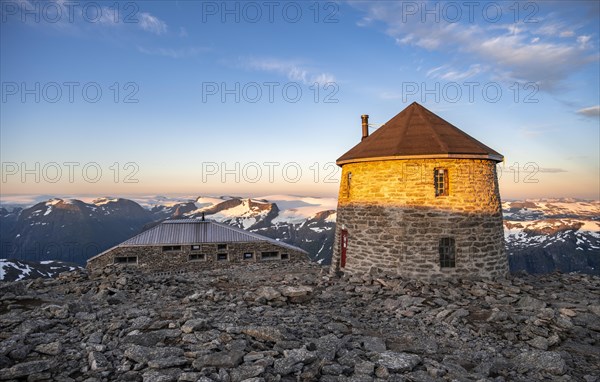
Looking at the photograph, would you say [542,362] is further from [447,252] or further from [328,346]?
[447,252]

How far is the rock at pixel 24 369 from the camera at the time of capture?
19.9ft

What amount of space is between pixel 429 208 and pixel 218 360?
448 inches

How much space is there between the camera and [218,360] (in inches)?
253

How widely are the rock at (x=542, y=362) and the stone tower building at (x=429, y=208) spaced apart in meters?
6.89

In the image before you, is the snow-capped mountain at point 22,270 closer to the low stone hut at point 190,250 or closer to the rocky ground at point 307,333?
the low stone hut at point 190,250

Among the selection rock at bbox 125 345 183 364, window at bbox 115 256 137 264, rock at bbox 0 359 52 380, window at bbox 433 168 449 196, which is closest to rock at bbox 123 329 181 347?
rock at bbox 125 345 183 364

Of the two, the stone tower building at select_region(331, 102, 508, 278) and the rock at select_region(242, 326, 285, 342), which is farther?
the stone tower building at select_region(331, 102, 508, 278)

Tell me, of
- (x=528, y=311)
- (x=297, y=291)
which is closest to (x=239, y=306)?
(x=297, y=291)

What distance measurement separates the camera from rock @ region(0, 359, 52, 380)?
6.05m

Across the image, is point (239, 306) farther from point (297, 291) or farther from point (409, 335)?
point (409, 335)

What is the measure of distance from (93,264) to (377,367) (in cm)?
2762

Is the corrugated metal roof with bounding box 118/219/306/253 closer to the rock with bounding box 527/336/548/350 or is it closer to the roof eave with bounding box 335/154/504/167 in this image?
the roof eave with bounding box 335/154/504/167

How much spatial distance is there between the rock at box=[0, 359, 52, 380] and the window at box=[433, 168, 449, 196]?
555 inches

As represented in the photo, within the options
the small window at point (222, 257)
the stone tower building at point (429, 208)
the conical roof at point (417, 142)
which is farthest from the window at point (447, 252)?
the small window at point (222, 257)
